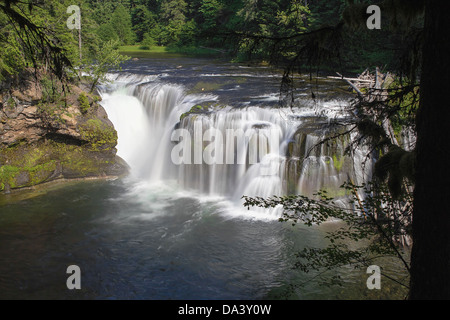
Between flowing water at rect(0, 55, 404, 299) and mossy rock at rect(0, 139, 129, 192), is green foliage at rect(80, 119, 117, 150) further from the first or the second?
flowing water at rect(0, 55, 404, 299)

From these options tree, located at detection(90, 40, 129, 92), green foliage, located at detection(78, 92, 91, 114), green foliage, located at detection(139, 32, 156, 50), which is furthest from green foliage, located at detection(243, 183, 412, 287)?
green foliage, located at detection(139, 32, 156, 50)

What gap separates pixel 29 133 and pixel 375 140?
12.8 m

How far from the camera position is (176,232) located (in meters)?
11.1

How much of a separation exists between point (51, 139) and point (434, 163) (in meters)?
14.4

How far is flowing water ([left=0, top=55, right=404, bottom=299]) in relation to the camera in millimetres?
8461

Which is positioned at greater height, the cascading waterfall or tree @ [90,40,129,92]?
tree @ [90,40,129,92]

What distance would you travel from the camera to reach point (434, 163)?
3.85m

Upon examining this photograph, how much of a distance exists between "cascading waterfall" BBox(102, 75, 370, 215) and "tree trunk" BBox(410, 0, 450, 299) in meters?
7.00

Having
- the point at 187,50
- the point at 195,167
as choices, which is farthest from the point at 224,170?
the point at 187,50
